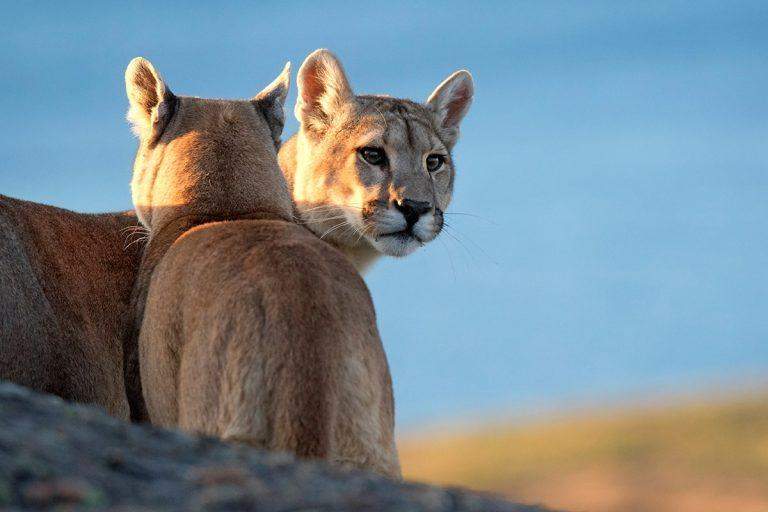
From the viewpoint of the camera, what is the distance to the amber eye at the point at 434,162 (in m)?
14.1

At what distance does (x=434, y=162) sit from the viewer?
46.6 ft

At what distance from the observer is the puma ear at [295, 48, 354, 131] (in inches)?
563

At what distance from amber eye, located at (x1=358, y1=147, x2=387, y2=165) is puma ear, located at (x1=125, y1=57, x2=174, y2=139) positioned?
252cm

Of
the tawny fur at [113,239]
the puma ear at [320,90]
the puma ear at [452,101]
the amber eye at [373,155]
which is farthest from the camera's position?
the puma ear at [452,101]

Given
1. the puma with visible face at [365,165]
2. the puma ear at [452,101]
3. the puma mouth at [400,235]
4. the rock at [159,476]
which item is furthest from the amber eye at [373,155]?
the rock at [159,476]

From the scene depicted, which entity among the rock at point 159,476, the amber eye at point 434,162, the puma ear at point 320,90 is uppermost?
the puma ear at point 320,90

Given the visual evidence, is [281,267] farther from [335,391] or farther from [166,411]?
[166,411]

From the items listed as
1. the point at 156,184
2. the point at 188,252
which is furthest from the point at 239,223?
the point at 156,184

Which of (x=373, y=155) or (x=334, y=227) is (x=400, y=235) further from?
(x=373, y=155)

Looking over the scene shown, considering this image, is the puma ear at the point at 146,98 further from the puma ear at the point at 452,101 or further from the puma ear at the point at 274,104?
the puma ear at the point at 452,101

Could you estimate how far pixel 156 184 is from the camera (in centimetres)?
1198

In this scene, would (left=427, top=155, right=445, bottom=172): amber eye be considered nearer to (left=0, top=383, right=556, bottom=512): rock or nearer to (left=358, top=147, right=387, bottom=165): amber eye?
(left=358, top=147, right=387, bottom=165): amber eye

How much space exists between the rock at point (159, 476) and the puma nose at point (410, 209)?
5.80 metres

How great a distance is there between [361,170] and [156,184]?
2651mm
